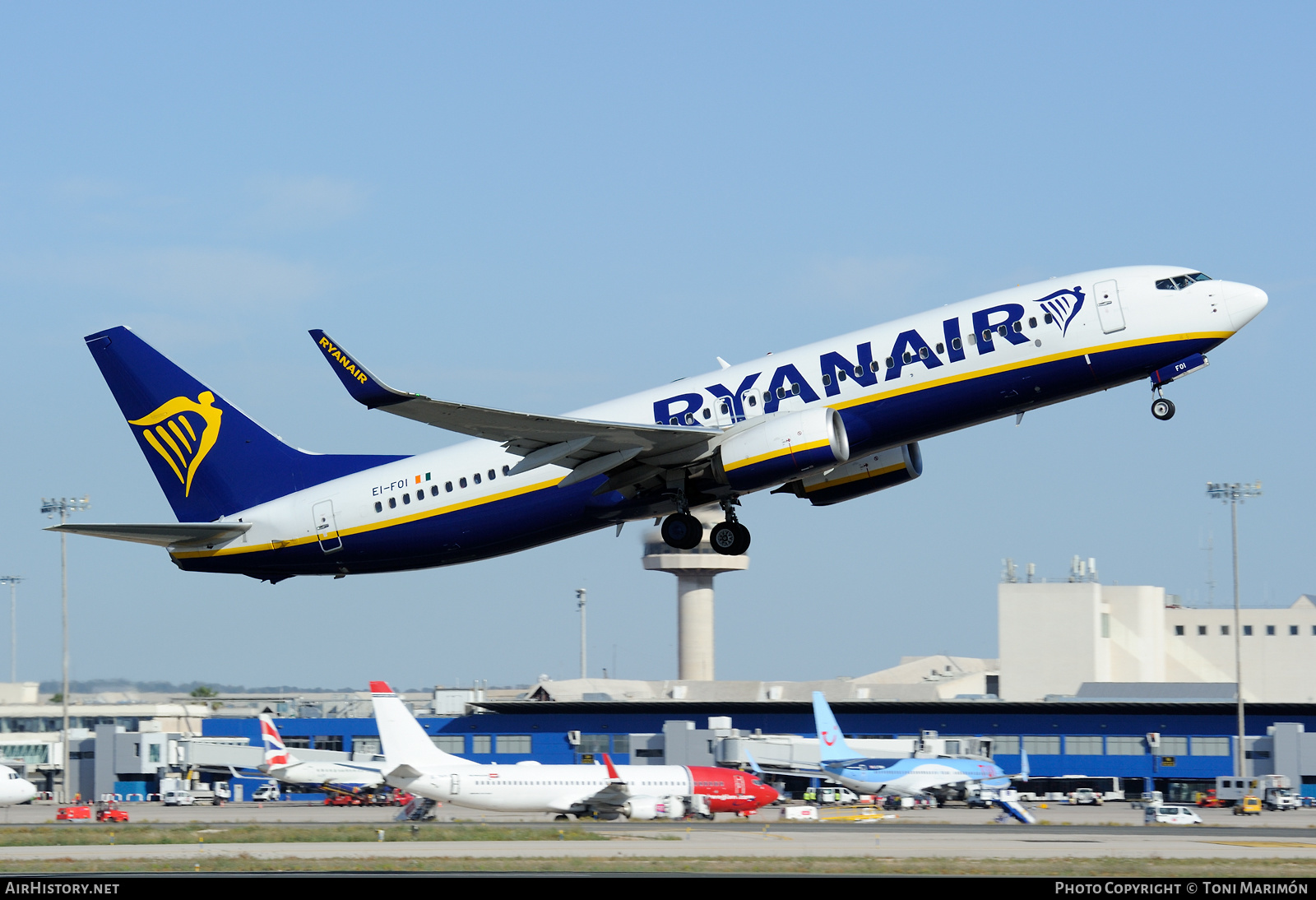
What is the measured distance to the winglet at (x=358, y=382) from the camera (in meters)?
32.3

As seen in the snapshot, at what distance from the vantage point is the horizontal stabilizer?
127 ft

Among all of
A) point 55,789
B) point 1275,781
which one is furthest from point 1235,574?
point 55,789

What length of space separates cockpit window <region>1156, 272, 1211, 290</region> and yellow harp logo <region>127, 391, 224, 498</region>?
2614 centimetres

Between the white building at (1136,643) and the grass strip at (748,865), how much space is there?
80724 mm

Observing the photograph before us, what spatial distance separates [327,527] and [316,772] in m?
37.7

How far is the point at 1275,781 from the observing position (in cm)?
7569

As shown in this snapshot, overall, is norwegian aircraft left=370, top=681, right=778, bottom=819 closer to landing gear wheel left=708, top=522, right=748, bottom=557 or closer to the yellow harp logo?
the yellow harp logo

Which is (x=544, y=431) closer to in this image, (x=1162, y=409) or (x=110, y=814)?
(x=1162, y=409)

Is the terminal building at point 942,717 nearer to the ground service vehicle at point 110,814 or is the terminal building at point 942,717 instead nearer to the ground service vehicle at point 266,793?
the ground service vehicle at point 266,793

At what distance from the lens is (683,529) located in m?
37.9

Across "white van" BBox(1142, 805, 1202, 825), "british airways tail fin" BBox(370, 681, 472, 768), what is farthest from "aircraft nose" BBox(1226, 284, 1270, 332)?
"british airways tail fin" BBox(370, 681, 472, 768)

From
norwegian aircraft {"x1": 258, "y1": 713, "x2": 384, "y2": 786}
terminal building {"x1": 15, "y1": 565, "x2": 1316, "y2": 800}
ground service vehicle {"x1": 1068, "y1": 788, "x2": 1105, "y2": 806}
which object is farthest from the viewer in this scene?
terminal building {"x1": 15, "y1": 565, "x2": 1316, "y2": 800}

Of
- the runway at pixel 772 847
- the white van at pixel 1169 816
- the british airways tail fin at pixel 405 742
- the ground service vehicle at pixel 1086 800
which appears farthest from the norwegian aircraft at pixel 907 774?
the british airways tail fin at pixel 405 742
